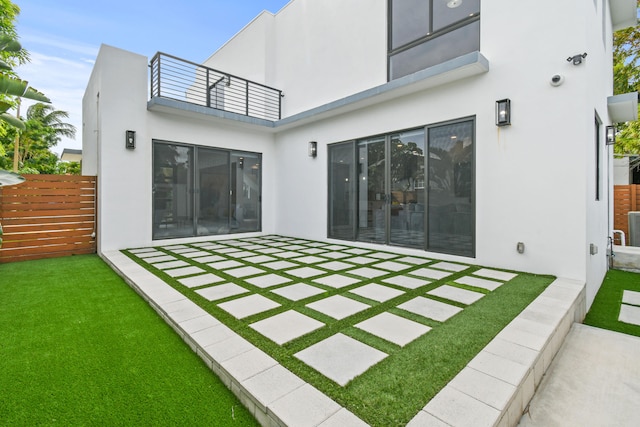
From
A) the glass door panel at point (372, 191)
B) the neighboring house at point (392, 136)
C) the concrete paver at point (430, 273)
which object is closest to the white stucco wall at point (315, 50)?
the neighboring house at point (392, 136)

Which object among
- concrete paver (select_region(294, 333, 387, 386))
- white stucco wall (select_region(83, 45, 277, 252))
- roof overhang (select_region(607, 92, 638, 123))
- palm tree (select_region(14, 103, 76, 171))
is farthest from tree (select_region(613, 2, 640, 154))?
palm tree (select_region(14, 103, 76, 171))

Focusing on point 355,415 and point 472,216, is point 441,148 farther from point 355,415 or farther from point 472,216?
point 355,415

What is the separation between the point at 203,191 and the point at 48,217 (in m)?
2.70

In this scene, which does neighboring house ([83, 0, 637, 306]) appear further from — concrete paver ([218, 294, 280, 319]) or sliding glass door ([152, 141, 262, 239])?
concrete paver ([218, 294, 280, 319])

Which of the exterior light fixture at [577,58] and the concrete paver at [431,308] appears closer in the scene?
the concrete paver at [431,308]

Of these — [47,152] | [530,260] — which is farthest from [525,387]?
[47,152]

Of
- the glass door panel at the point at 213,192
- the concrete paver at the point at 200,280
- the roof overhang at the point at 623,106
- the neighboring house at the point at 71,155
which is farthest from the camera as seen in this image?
the neighboring house at the point at 71,155

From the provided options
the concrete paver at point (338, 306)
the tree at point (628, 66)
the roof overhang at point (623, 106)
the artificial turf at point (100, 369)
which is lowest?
the artificial turf at point (100, 369)

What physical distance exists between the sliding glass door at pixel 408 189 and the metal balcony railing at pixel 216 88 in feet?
9.20

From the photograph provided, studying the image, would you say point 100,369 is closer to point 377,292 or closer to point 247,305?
point 247,305

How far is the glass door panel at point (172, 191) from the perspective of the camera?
20.6 ft

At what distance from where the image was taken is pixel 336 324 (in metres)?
2.36

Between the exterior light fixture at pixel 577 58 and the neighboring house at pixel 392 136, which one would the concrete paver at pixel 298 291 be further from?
the exterior light fixture at pixel 577 58

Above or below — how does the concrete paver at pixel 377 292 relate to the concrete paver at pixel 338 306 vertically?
above
